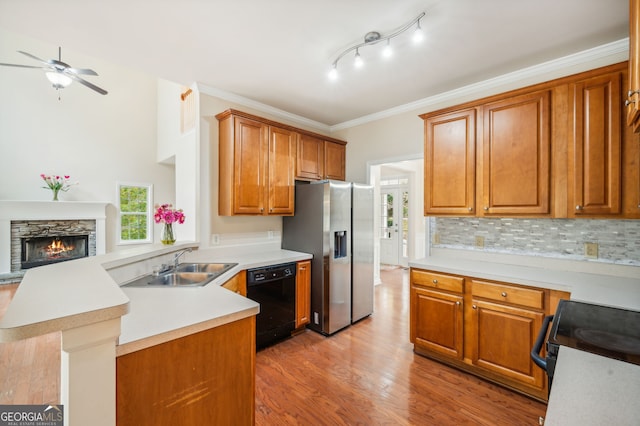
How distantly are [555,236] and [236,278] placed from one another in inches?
110

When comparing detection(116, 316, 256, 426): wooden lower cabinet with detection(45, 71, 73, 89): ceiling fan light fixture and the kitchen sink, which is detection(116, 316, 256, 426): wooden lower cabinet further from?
detection(45, 71, 73, 89): ceiling fan light fixture

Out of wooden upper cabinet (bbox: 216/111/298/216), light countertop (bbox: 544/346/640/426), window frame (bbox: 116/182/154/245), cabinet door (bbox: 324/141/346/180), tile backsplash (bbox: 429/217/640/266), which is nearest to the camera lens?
light countertop (bbox: 544/346/640/426)

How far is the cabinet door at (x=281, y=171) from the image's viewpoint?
10.5 feet

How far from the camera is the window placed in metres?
5.95

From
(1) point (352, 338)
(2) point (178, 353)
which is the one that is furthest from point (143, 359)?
(1) point (352, 338)

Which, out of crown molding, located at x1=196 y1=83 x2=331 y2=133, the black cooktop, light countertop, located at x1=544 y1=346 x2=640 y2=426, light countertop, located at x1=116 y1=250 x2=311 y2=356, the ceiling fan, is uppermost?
the ceiling fan

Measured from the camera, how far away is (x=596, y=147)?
78.6 inches

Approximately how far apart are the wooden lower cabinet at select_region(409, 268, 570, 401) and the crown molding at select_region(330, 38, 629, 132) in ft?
6.22

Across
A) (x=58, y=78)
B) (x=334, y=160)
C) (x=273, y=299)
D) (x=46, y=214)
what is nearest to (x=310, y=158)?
(x=334, y=160)

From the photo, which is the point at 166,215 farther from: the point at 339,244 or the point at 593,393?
the point at 593,393

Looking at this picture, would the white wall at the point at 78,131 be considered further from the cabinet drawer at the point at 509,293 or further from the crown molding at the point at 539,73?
the cabinet drawer at the point at 509,293

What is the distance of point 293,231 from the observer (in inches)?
138

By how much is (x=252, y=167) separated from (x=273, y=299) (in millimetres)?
1419

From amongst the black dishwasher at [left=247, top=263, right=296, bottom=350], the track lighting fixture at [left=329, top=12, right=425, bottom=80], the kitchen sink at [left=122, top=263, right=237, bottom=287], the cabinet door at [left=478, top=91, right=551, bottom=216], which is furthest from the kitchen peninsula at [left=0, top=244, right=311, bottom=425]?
the cabinet door at [left=478, top=91, right=551, bottom=216]
